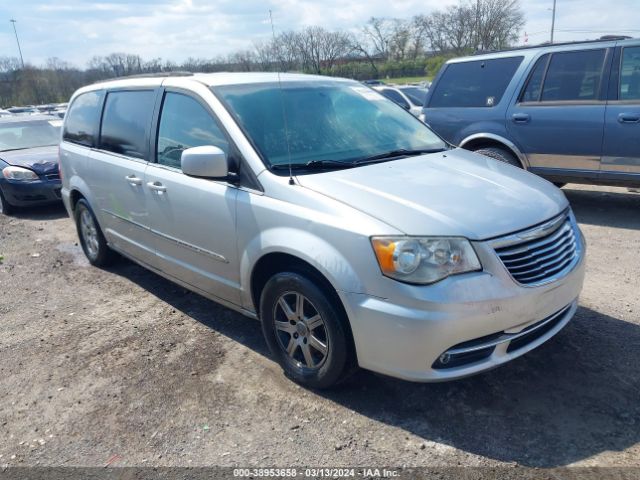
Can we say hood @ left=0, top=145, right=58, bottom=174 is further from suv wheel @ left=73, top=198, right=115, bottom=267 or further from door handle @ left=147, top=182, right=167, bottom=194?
door handle @ left=147, top=182, right=167, bottom=194

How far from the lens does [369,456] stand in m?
2.79

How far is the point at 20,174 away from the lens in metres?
8.78

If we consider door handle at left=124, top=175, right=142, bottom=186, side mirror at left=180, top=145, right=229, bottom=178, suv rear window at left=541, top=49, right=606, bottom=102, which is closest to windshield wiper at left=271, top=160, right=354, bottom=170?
side mirror at left=180, top=145, right=229, bottom=178

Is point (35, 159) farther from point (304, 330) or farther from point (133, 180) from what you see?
point (304, 330)

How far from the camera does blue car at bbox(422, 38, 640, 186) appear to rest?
6238mm

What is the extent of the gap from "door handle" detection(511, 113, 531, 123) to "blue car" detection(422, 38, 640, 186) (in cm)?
1

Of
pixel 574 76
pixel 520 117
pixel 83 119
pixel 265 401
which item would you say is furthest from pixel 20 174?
pixel 574 76

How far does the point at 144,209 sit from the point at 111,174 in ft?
2.15

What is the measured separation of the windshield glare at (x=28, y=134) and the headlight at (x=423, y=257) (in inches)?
361

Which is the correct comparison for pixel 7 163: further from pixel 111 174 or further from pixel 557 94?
pixel 557 94

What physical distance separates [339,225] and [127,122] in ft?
8.78

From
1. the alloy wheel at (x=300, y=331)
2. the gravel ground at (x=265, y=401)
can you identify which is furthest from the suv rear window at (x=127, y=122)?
the alloy wheel at (x=300, y=331)

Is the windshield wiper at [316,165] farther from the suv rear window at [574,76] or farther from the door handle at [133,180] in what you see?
the suv rear window at [574,76]

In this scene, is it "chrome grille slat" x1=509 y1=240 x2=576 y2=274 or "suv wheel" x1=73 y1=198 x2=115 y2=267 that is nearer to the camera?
"chrome grille slat" x1=509 y1=240 x2=576 y2=274
